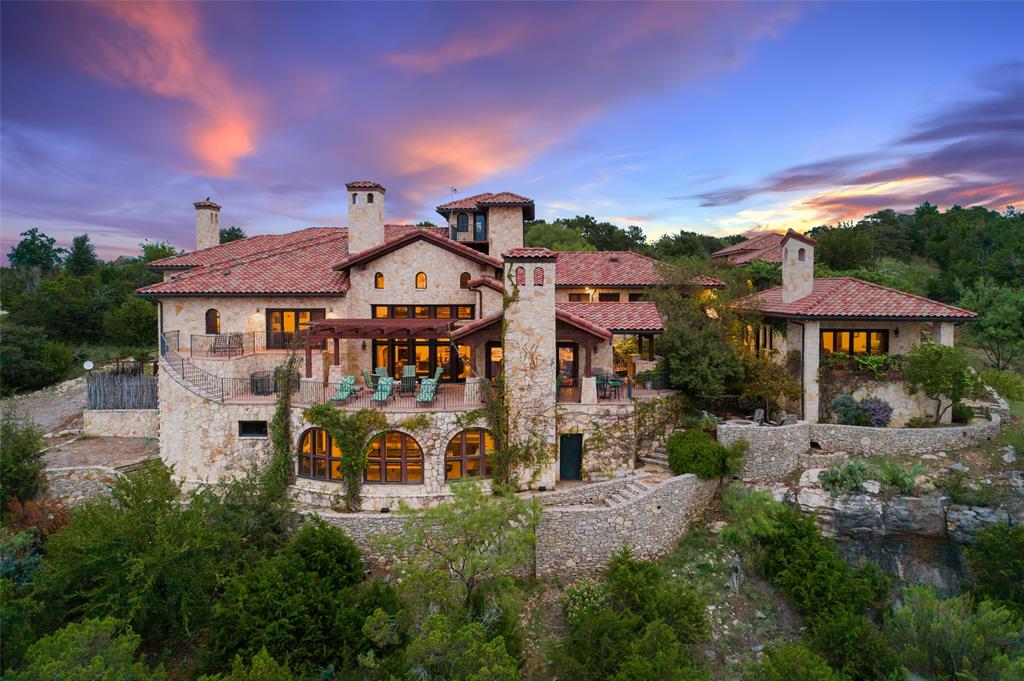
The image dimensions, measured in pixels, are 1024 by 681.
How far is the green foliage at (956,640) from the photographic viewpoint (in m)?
14.4

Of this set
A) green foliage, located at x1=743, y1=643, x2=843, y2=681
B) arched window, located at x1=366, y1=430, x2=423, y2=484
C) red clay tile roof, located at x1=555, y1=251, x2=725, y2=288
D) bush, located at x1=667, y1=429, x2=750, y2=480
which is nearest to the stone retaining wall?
arched window, located at x1=366, y1=430, x2=423, y2=484

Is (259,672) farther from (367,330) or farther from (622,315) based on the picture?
(622,315)

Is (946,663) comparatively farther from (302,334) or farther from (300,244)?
(300,244)

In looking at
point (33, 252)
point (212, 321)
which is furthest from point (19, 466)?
point (33, 252)

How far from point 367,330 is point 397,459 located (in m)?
5.71

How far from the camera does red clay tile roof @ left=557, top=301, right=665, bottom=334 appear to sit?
77.6 feet

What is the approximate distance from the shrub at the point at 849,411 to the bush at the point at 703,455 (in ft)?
15.9

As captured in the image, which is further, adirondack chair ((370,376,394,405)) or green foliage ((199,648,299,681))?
adirondack chair ((370,376,394,405))

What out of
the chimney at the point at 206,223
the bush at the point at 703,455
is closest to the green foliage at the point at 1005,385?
the bush at the point at 703,455

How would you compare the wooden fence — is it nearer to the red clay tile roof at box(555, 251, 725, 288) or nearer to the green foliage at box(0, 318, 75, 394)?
the green foliage at box(0, 318, 75, 394)

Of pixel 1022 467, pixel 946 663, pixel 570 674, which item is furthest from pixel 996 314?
pixel 570 674

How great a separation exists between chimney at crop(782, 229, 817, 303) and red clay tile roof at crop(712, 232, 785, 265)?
10.4 meters

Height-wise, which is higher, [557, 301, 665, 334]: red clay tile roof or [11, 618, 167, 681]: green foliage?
[557, 301, 665, 334]: red clay tile roof

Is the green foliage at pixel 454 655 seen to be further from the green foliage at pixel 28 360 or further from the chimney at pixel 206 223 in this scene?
the green foliage at pixel 28 360
